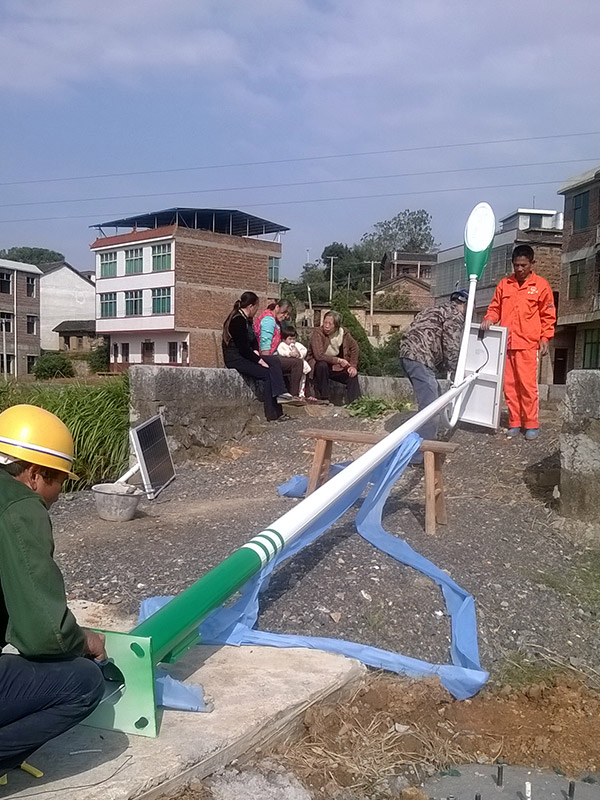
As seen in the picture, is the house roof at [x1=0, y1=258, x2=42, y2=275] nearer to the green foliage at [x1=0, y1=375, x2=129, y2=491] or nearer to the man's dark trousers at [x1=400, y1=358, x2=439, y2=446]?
the green foliage at [x1=0, y1=375, x2=129, y2=491]

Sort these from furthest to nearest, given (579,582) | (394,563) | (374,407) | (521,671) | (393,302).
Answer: (393,302) → (374,407) → (579,582) → (394,563) → (521,671)

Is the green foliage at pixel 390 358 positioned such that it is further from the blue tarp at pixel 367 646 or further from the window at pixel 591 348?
the blue tarp at pixel 367 646

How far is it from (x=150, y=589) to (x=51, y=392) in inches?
223

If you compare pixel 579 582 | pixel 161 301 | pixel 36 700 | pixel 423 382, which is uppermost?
pixel 161 301

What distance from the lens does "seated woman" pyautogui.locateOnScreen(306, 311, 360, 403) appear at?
10.9m

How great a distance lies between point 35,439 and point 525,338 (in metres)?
6.19

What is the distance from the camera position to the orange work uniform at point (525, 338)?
25.6 ft

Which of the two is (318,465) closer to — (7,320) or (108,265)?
(7,320)

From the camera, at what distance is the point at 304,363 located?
10.9 metres

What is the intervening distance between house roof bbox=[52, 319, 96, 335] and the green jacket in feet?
195

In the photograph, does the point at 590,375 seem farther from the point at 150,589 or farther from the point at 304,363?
the point at 304,363

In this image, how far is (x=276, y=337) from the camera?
11.1m

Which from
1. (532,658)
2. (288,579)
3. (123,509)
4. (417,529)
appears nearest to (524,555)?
(417,529)

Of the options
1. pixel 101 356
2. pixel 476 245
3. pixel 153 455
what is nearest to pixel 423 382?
pixel 476 245
